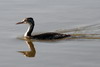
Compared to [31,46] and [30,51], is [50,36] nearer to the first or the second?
[31,46]

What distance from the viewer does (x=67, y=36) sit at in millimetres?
17797

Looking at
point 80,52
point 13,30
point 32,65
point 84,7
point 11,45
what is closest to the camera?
point 32,65

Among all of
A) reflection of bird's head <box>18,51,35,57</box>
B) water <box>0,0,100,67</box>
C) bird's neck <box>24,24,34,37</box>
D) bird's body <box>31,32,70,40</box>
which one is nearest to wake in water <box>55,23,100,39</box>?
water <box>0,0,100,67</box>

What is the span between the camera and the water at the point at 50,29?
1491 cm

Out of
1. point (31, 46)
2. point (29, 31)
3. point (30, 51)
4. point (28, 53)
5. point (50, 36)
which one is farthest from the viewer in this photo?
point (29, 31)

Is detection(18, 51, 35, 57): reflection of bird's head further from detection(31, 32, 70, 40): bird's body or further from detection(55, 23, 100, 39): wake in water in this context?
detection(55, 23, 100, 39): wake in water

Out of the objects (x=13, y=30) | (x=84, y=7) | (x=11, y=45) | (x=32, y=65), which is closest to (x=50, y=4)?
(x=84, y=7)

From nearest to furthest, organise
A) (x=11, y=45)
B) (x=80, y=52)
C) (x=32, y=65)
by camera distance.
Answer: (x=32, y=65) → (x=80, y=52) → (x=11, y=45)

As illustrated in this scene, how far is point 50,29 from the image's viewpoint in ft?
61.2

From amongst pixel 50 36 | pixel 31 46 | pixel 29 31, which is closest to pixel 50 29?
pixel 29 31

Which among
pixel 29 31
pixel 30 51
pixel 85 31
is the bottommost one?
pixel 30 51

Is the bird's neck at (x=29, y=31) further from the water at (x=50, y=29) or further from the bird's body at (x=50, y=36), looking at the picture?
the bird's body at (x=50, y=36)

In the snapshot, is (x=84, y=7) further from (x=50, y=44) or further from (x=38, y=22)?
(x=50, y=44)

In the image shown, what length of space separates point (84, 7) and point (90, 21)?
1.75 meters
